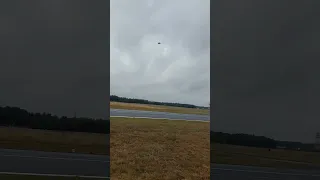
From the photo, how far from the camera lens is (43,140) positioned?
3842 millimetres

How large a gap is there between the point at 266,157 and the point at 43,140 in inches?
112

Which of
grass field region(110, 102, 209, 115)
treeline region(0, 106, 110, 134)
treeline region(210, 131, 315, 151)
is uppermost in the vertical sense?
grass field region(110, 102, 209, 115)

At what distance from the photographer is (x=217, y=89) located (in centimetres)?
398

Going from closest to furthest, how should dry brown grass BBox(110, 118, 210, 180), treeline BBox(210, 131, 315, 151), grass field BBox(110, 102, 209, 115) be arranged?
treeline BBox(210, 131, 315, 151)
grass field BBox(110, 102, 209, 115)
dry brown grass BBox(110, 118, 210, 180)

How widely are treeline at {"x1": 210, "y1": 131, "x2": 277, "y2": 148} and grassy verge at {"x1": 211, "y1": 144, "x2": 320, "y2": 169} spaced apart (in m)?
0.06

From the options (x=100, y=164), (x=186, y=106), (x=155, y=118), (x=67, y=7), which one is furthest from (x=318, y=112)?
(x=67, y=7)

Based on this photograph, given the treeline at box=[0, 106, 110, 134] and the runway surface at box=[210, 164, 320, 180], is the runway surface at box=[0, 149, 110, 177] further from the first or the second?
the runway surface at box=[210, 164, 320, 180]

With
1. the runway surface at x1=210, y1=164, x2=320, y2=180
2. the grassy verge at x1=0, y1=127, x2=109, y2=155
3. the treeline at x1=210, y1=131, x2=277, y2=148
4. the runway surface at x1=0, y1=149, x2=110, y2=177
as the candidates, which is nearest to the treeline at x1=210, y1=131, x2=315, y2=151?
the treeline at x1=210, y1=131, x2=277, y2=148

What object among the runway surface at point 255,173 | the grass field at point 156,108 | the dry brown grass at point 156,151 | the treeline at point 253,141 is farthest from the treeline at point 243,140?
the dry brown grass at point 156,151

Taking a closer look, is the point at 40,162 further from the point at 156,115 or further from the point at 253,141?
the point at 253,141

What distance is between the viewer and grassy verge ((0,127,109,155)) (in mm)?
3801

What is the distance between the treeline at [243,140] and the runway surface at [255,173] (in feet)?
1.03

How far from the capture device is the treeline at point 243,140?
387 centimetres

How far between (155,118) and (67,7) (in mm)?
2266
